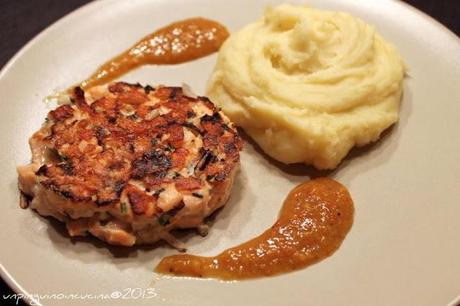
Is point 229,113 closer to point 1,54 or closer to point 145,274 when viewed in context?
point 145,274

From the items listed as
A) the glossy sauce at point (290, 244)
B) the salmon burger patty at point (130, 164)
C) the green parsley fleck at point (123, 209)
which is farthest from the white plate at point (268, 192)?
the green parsley fleck at point (123, 209)

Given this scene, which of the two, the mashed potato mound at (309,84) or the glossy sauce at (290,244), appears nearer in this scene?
the glossy sauce at (290,244)

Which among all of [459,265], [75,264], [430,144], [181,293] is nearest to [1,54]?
[75,264]

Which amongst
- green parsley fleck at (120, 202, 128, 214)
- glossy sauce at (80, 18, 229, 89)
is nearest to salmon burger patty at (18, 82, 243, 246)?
green parsley fleck at (120, 202, 128, 214)

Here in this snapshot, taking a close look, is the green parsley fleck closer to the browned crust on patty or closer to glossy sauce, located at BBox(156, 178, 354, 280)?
the browned crust on patty

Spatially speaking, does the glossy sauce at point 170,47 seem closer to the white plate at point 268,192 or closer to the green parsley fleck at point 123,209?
the white plate at point 268,192

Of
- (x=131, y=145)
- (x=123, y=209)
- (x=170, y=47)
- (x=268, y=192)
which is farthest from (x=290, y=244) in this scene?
(x=170, y=47)
